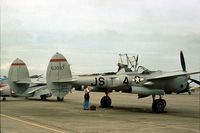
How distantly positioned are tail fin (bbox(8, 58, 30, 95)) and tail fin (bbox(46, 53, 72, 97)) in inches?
Answer: 394

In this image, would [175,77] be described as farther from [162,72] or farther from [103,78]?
[103,78]

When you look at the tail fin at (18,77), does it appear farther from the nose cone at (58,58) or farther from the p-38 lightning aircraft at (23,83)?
the nose cone at (58,58)

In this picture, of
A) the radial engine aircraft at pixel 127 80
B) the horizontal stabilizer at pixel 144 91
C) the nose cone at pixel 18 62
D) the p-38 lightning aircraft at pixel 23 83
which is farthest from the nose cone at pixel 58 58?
the nose cone at pixel 18 62

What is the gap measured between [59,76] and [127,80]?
152 inches

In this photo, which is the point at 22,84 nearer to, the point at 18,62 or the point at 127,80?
the point at 18,62

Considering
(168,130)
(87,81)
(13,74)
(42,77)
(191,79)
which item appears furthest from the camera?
(42,77)

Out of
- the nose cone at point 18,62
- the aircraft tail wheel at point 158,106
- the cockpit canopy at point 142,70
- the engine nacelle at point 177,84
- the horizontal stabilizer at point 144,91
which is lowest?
the aircraft tail wheel at point 158,106

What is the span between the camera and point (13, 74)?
31.8 metres

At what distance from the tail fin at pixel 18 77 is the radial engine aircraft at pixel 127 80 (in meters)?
10.3

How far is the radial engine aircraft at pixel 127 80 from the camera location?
69.3ft

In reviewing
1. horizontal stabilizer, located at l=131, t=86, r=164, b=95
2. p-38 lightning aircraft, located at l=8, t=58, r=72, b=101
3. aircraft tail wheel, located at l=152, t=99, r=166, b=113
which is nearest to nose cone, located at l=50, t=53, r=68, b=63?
horizontal stabilizer, located at l=131, t=86, r=164, b=95

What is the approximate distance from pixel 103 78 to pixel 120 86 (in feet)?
3.51

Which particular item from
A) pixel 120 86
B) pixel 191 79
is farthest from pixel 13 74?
pixel 191 79

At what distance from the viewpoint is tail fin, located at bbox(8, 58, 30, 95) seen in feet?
103
